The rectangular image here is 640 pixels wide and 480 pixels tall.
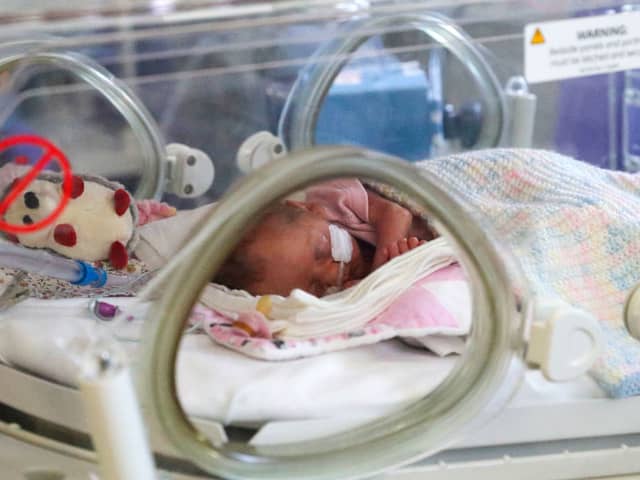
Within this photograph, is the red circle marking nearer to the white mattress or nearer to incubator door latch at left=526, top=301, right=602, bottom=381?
the white mattress

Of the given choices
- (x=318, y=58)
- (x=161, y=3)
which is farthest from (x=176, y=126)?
(x=161, y=3)

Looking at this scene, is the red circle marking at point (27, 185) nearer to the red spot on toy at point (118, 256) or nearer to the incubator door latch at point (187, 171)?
the red spot on toy at point (118, 256)

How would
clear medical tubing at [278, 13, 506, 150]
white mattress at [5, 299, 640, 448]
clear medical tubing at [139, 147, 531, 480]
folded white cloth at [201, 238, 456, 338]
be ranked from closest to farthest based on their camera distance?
clear medical tubing at [139, 147, 531, 480], white mattress at [5, 299, 640, 448], folded white cloth at [201, 238, 456, 338], clear medical tubing at [278, 13, 506, 150]

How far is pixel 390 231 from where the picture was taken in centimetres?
104

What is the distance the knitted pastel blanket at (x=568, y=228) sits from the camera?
2.89 feet

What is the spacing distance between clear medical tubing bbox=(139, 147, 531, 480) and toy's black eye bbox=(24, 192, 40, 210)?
0.26 m

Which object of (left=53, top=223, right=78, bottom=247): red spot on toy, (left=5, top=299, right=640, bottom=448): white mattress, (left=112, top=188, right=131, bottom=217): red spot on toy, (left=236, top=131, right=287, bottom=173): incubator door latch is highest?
(left=236, top=131, right=287, bottom=173): incubator door latch

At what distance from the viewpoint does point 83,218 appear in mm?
982

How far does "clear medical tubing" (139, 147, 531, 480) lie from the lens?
0.65m

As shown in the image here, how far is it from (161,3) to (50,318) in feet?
1.17

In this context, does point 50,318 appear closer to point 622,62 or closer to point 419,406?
point 419,406

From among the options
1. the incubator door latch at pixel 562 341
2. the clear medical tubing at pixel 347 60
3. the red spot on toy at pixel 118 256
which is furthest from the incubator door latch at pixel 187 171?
the incubator door latch at pixel 562 341

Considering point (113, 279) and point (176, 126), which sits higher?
point (176, 126)

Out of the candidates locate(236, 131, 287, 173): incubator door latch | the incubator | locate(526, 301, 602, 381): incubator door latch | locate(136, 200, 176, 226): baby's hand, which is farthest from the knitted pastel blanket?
locate(136, 200, 176, 226): baby's hand
